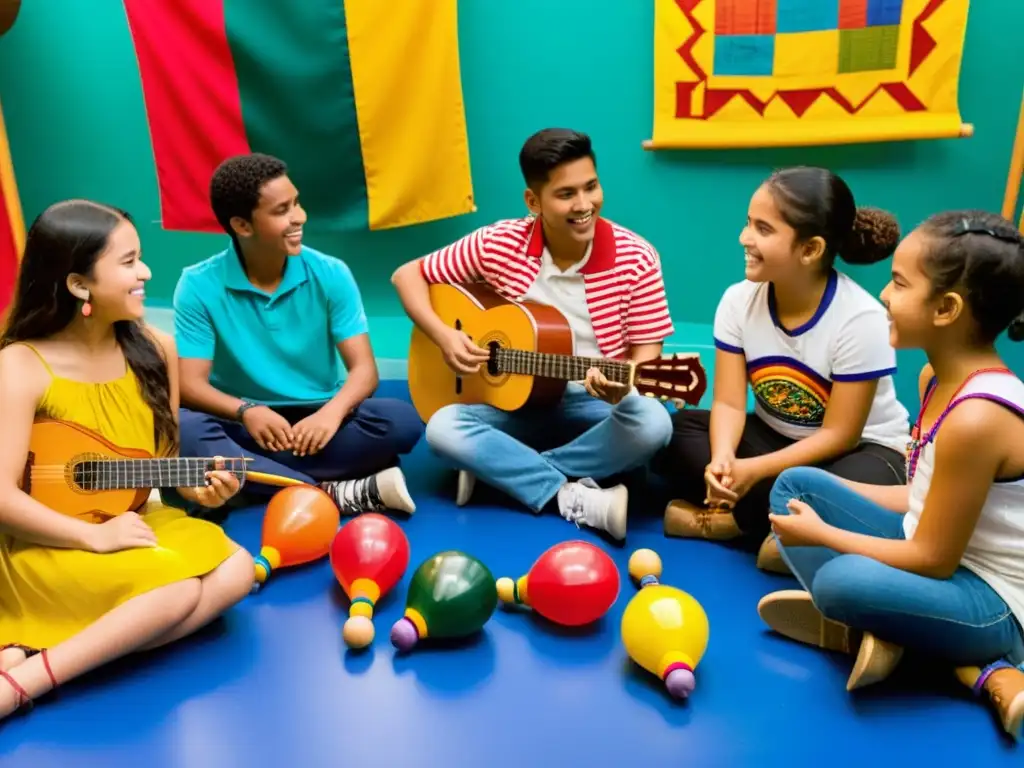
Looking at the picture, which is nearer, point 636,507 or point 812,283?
point 812,283

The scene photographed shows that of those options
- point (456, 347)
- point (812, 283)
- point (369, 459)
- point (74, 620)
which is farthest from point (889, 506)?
point (74, 620)

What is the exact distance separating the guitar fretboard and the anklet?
1.39m

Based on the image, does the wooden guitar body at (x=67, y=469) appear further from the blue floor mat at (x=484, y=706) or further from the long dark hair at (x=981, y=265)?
the long dark hair at (x=981, y=265)

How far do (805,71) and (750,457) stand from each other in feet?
4.87

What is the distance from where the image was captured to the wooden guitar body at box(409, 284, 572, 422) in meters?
2.26

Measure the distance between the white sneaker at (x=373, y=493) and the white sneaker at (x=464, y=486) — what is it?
0.40ft

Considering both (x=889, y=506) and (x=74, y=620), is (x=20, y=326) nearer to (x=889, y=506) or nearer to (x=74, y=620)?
(x=74, y=620)

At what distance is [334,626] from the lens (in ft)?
5.95

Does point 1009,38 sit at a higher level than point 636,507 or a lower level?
higher

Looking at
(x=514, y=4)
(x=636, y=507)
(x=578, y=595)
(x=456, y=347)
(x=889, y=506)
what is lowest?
(x=636, y=507)

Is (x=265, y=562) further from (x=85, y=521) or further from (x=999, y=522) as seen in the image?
(x=999, y=522)

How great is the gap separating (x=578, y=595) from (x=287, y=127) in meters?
2.18

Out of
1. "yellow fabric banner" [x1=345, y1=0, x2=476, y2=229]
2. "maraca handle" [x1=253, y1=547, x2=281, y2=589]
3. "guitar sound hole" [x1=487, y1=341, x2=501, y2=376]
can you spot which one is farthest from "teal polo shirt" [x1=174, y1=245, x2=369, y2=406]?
"yellow fabric banner" [x1=345, y1=0, x2=476, y2=229]

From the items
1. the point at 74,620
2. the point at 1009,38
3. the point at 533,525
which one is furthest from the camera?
the point at 1009,38
